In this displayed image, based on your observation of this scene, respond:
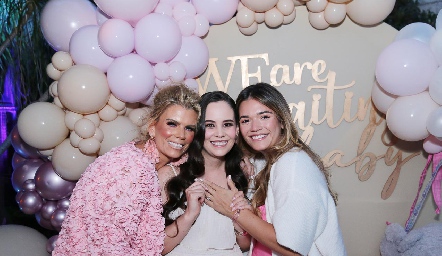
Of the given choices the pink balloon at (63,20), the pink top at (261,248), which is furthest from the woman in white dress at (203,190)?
the pink balloon at (63,20)

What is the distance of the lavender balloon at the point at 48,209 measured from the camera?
3.65 meters

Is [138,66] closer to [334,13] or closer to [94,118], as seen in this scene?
[94,118]

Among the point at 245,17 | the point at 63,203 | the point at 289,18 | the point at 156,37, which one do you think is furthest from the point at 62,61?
the point at 289,18

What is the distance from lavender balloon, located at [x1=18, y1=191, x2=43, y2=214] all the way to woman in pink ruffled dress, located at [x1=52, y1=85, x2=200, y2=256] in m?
1.24

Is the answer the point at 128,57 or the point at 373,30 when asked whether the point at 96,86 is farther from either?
the point at 373,30

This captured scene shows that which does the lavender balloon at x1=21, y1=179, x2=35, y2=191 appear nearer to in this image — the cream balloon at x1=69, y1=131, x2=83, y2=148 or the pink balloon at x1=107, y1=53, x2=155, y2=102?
the cream balloon at x1=69, y1=131, x2=83, y2=148

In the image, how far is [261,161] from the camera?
11.0ft

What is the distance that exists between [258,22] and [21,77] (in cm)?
234

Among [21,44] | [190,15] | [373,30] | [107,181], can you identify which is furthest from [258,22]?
[21,44]

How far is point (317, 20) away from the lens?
3.53 meters

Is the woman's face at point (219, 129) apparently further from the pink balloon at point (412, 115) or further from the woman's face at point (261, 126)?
the pink balloon at point (412, 115)

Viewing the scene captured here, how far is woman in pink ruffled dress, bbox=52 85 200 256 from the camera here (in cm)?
233

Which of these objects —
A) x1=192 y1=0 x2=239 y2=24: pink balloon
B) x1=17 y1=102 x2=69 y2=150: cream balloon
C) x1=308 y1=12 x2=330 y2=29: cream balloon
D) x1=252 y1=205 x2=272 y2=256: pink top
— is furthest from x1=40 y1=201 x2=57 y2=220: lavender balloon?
x1=308 y1=12 x2=330 y2=29: cream balloon

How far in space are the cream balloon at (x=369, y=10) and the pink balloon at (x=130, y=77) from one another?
1527 millimetres
